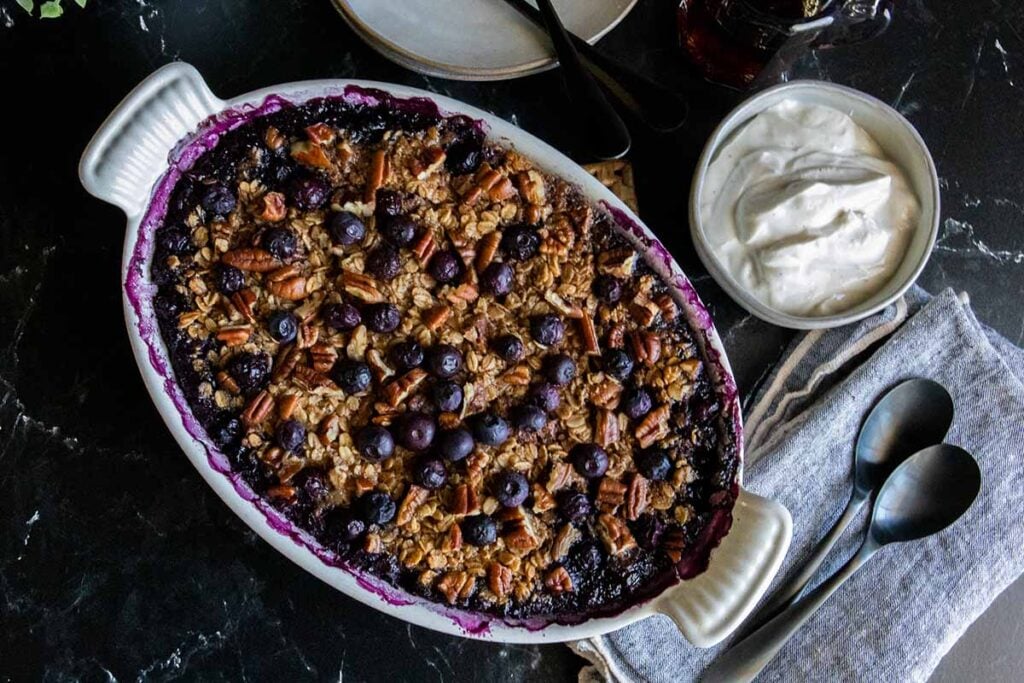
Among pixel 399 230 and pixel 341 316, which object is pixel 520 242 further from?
pixel 341 316

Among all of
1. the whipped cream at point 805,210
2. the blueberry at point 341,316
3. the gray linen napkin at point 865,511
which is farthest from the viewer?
the gray linen napkin at point 865,511

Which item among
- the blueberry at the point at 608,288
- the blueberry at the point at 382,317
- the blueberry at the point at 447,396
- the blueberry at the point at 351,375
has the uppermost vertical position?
the blueberry at the point at 382,317

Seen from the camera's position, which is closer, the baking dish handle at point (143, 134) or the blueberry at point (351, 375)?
the baking dish handle at point (143, 134)

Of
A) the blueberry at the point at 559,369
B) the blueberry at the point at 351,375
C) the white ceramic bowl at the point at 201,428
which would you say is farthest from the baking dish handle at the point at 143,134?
the blueberry at the point at 559,369

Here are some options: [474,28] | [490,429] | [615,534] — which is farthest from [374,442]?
[474,28]

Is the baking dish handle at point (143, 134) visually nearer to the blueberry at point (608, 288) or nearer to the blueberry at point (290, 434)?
the blueberry at point (290, 434)

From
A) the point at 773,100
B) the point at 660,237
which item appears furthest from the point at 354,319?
the point at 773,100

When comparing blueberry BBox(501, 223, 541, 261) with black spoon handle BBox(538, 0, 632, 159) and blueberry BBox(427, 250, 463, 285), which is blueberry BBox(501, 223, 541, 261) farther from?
black spoon handle BBox(538, 0, 632, 159)

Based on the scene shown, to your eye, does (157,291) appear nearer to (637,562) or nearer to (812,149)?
(637,562)
